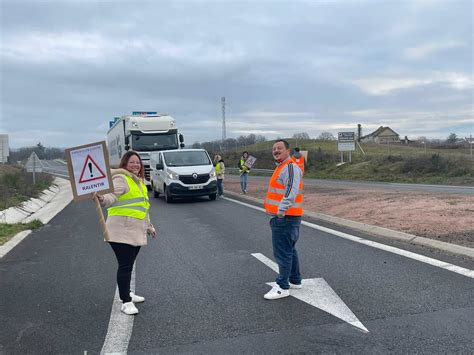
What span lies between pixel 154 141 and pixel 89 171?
1756cm

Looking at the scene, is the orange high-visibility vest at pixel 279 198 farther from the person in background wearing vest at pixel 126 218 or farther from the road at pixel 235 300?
the person in background wearing vest at pixel 126 218

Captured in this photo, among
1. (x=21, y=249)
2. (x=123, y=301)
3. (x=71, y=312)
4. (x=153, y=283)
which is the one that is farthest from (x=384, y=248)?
(x=21, y=249)

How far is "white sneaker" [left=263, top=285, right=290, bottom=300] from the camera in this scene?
5.29 m

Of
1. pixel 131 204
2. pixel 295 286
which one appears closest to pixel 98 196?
pixel 131 204

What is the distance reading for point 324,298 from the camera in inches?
207

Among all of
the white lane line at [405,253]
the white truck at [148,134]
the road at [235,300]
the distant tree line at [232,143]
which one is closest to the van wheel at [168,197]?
the white truck at [148,134]

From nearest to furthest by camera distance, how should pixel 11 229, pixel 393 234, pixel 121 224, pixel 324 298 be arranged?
pixel 121 224, pixel 324 298, pixel 393 234, pixel 11 229

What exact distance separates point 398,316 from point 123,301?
9.54ft

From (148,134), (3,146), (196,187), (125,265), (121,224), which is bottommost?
(196,187)

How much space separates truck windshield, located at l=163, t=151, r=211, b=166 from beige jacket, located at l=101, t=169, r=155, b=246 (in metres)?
12.9

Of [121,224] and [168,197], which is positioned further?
[168,197]

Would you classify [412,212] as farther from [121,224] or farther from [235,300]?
[121,224]

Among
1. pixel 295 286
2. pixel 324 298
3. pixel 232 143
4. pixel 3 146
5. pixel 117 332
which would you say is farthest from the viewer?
pixel 232 143

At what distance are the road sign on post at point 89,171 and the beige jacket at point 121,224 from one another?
0.08 metres
